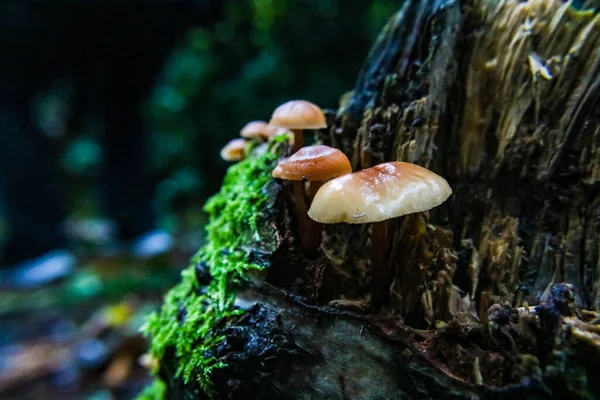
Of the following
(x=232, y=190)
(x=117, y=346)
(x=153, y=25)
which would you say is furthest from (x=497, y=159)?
(x=153, y=25)

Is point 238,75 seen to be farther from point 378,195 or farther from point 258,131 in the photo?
point 378,195

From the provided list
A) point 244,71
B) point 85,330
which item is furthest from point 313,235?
point 85,330

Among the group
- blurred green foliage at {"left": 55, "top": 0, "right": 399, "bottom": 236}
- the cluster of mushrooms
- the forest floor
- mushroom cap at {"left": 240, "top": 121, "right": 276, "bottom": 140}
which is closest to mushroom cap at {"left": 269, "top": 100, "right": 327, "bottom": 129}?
the cluster of mushrooms

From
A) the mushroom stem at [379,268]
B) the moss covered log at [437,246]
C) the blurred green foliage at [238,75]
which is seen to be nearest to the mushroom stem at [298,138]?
the moss covered log at [437,246]

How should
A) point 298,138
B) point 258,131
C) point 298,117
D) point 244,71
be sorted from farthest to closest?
point 244,71, point 258,131, point 298,138, point 298,117

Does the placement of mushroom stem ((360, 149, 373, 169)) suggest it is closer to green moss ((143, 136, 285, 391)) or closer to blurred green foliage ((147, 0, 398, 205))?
green moss ((143, 136, 285, 391))

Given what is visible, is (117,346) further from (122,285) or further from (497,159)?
(497,159)

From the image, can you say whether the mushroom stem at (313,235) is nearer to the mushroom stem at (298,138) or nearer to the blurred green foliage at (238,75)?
the mushroom stem at (298,138)
